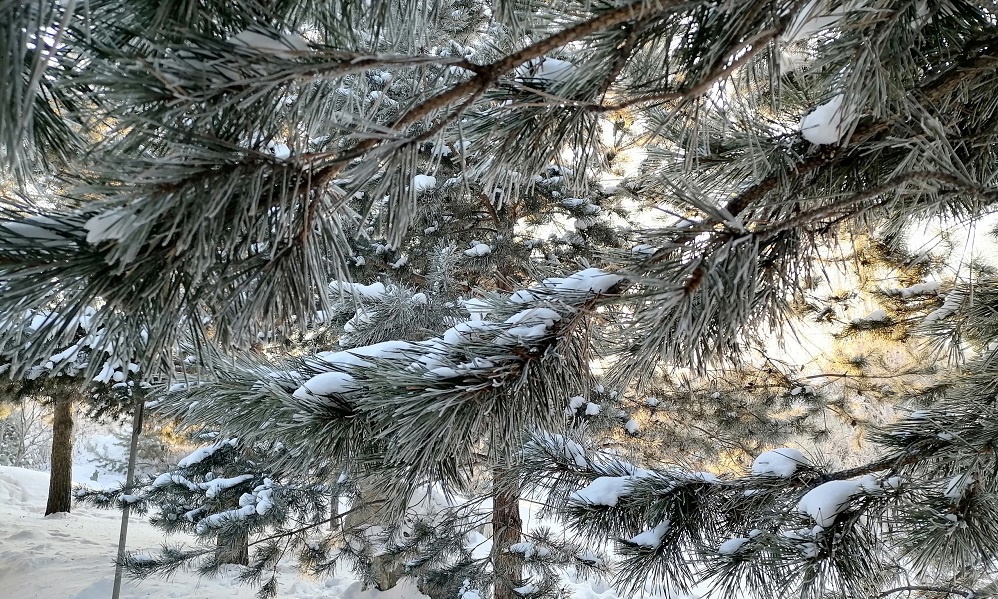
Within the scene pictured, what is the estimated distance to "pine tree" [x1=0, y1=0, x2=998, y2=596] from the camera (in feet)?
1.71

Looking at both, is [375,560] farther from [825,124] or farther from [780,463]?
[825,124]

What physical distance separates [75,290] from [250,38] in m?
0.29

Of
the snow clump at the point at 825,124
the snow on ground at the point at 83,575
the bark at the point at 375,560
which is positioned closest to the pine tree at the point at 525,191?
the snow clump at the point at 825,124

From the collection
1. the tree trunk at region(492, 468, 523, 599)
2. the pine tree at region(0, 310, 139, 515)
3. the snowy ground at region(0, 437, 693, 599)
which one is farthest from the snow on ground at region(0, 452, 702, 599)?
the pine tree at region(0, 310, 139, 515)

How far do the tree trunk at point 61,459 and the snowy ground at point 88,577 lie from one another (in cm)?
19

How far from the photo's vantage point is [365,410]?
980 mm

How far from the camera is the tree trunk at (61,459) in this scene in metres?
6.55

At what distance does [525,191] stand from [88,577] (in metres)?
6.18

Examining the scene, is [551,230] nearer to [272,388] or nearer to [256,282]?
[272,388]

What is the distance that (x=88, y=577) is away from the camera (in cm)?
511

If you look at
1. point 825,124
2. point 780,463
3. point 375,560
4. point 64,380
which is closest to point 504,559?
point 375,560

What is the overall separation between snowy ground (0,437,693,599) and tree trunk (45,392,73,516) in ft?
0.62

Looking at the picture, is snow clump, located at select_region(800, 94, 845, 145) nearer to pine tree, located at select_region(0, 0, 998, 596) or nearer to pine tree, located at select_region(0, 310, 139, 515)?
pine tree, located at select_region(0, 0, 998, 596)

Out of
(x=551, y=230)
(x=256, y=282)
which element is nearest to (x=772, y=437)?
(x=551, y=230)
